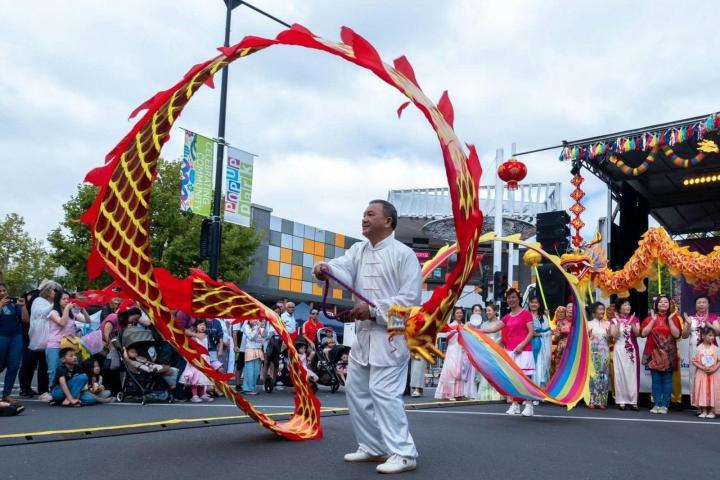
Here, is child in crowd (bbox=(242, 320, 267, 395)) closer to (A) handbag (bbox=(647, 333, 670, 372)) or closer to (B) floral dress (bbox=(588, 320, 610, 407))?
(B) floral dress (bbox=(588, 320, 610, 407))

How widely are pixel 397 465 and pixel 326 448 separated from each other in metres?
1.00

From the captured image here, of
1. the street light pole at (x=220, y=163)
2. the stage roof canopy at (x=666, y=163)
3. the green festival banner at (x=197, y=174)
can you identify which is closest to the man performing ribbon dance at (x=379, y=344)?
the street light pole at (x=220, y=163)

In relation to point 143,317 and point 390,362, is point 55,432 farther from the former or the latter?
point 143,317

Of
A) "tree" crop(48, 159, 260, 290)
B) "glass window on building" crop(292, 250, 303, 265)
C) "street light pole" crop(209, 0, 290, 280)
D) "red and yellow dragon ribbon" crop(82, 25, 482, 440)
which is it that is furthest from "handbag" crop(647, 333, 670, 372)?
"glass window on building" crop(292, 250, 303, 265)

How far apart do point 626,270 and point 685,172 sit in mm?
5437

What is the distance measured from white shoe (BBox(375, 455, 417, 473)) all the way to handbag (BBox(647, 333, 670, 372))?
22.0ft

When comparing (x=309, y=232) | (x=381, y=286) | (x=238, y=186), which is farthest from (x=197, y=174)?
(x=309, y=232)

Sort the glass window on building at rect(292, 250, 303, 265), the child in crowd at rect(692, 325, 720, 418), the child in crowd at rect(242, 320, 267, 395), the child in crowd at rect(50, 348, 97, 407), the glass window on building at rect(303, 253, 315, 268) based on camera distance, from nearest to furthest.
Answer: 1. the child in crowd at rect(50, 348, 97, 407)
2. the child in crowd at rect(692, 325, 720, 418)
3. the child in crowd at rect(242, 320, 267, 395)
4. the glass window on building at rect(292, 250, 303, 265)
5. the glass window on building at rect(303, 253, 315, 268)

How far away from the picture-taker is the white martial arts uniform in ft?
14.1

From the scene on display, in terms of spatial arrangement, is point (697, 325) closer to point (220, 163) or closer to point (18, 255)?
point (220, 163)

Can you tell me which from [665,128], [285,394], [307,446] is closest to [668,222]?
[665,128]

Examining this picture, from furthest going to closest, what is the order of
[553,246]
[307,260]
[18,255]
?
[307,260], [18,255], [553,246]

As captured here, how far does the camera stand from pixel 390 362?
14.5 ft

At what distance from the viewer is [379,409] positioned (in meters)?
4.33
